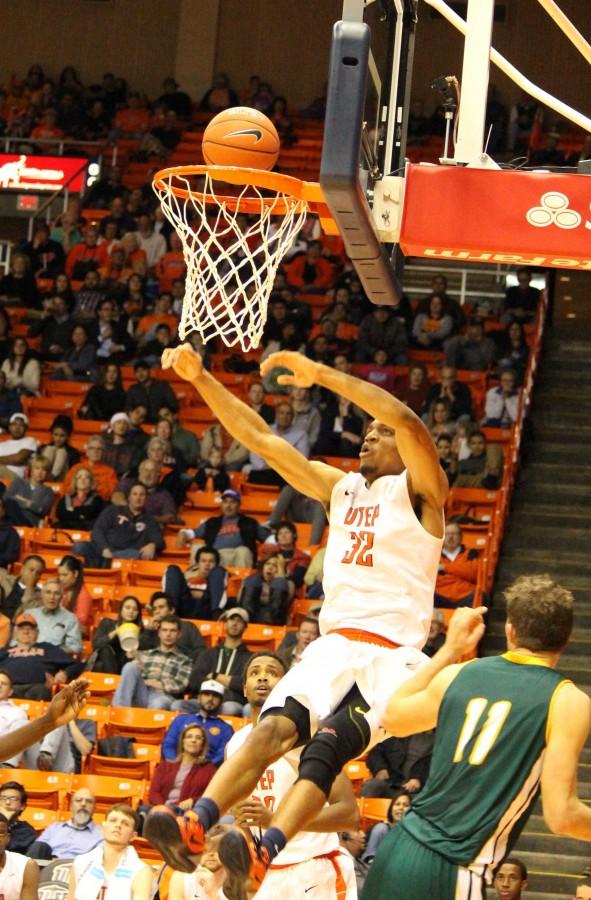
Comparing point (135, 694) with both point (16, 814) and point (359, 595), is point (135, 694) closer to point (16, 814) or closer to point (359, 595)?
point (16, 814)

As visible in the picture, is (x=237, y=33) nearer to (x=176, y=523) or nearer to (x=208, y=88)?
(x=208, y=88)

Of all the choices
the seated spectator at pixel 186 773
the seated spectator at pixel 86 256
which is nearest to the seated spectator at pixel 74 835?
the seated spectator at pixel 186 773

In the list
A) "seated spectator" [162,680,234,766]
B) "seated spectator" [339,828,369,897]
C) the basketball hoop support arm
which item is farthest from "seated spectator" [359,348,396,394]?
the basketball hoop support arm

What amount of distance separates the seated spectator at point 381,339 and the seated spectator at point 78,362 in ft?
10.8

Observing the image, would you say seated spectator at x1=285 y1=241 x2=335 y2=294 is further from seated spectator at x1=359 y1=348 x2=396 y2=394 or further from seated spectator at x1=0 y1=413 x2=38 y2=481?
seated spectator at x1=0 y1=413 x2=38 y2=481

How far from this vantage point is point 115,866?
941cm

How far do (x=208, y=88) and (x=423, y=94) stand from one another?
3739 mm

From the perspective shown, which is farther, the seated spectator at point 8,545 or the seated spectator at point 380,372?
the seated spectator at point 380,372

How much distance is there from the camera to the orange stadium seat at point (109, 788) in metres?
11.1

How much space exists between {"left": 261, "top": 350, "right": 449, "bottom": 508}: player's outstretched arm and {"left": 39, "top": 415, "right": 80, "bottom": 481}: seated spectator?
10.3 m

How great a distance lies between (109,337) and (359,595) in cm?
1264

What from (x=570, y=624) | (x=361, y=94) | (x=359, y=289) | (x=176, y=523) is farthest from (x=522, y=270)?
(x=570, y=624)

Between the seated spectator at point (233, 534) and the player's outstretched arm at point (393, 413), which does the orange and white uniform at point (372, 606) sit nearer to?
the player's outstretched arm at point (393, 413)

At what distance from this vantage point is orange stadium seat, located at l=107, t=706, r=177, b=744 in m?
11.8
